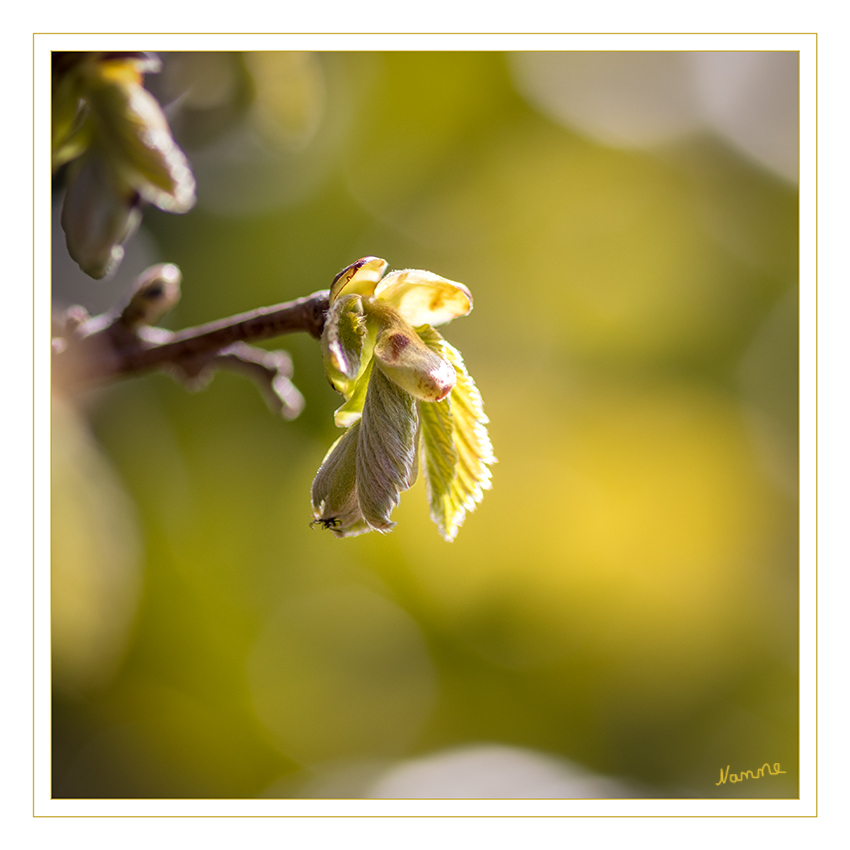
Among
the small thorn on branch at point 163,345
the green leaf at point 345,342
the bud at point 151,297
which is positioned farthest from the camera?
the bud at point 151,297

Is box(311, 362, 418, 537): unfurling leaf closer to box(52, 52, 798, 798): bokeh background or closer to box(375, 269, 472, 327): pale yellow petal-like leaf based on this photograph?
box(375, 269, 472, 327): pale yellow petal-like leaf

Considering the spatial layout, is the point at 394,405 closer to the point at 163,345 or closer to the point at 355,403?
the point at 355,403
